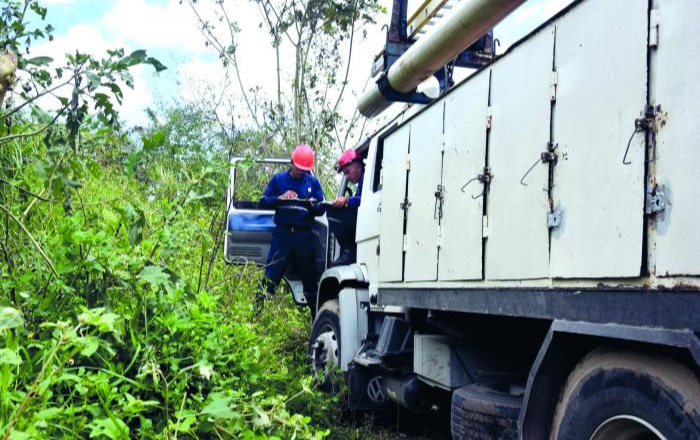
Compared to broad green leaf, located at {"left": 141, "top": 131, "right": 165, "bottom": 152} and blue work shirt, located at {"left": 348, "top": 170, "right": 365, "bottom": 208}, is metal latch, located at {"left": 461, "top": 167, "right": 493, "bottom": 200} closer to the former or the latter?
Answer: broad green leaf, located at {"left": 141, "top": 131, "right": 165, "bottom": 152}

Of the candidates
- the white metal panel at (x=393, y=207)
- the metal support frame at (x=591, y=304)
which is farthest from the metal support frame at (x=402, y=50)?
the metal support frame at (x=591, y=304)

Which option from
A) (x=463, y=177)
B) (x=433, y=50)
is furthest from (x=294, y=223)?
(x=463, y=177)

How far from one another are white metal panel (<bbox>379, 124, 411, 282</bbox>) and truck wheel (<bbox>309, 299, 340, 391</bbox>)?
1.08 m

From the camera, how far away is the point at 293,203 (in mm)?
7383

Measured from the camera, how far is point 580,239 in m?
2.84

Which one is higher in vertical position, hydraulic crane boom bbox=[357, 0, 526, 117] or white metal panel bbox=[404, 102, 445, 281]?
hydraulic crane boom bbox=[357, 0, 526, 117]

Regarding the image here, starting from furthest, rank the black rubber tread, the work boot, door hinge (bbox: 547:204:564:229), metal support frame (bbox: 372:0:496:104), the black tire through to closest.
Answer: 1. the work boot
2. the black rubber tread
3. metal support frame (bbox: 372:0:496:104)
4. the black tire
5. door hinge (bbox: 547:204:564:229)

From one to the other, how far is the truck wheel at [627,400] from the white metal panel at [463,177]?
103cm

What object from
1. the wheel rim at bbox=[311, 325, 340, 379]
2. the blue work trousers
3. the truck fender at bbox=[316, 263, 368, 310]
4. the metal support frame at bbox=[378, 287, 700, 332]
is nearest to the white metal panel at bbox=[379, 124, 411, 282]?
the truck fender at bbox=[316, 263, 368, 310]

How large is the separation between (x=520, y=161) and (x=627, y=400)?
4.36 feet

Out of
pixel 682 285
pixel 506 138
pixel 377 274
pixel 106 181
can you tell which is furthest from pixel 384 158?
pixel 106 181

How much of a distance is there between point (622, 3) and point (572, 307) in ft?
4.10

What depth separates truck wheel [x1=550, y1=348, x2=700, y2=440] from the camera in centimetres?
226

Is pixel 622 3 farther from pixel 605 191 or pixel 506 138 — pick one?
pixel 506 138
